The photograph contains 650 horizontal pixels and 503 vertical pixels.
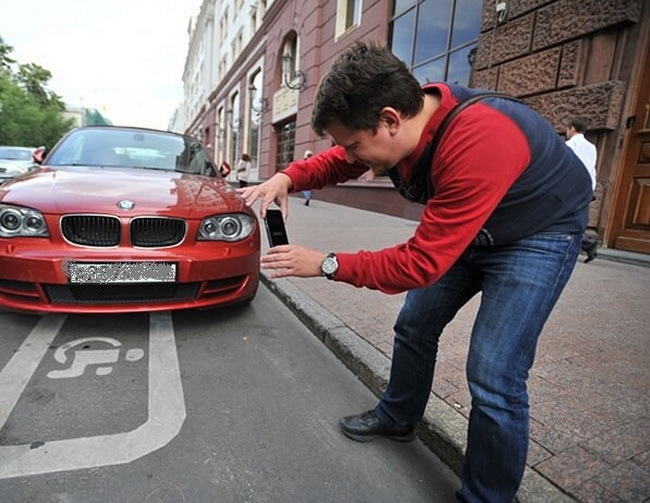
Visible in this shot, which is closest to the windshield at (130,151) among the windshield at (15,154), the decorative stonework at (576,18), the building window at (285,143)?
the decorative stonework at (576,18)

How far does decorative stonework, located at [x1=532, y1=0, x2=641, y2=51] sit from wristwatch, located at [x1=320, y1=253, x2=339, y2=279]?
623 cm

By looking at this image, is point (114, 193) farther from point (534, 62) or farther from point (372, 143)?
point (534, 62)

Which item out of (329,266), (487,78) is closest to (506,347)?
(329,266)

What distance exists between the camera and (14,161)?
560 inches

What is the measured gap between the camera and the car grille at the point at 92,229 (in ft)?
8.75

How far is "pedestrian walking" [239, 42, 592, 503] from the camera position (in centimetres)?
117

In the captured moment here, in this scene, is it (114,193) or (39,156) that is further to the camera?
(39,156)

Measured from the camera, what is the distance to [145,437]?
188 cm

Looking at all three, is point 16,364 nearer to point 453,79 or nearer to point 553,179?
point 553,179

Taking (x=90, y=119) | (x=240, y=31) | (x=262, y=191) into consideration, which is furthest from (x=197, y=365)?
(x=90, y=119)

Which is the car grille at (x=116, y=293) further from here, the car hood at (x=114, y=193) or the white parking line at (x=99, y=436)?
the car hood at (x=114, y=193)

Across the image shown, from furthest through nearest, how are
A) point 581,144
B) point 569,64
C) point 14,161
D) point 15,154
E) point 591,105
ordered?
1. point 15,154
2. point 14,161
3. point 569,64
4. point 591,105
5. point 581,144

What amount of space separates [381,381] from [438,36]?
9.27m

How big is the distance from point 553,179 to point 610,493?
3.78 ft
